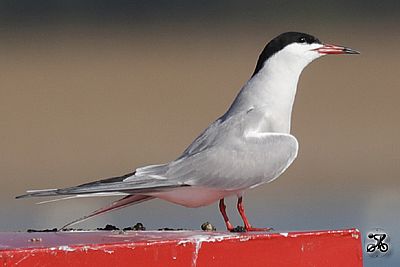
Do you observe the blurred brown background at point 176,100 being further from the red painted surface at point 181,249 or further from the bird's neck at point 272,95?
the red painted surface at point 181,249

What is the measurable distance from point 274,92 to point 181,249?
0.99 m

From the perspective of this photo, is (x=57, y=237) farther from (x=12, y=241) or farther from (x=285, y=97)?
(x=285, y=97)

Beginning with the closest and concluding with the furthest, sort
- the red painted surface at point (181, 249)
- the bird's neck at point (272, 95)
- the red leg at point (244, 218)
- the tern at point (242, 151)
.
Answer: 1. the red painted surface at point (181, 249)
2. the red leg at point (244, 218)
3. the tern at point (242, 151)
4. the bird's neck at point (272, 95)

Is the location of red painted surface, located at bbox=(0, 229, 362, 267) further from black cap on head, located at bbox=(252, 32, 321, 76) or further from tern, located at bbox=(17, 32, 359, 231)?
black cap on head, located at bbox=(252, 32, 321, 76)

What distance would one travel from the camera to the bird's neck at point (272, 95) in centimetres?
375

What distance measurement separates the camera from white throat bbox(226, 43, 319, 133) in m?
3.75

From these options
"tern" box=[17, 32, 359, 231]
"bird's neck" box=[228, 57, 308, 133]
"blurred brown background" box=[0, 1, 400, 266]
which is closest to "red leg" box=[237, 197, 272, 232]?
"tern" box=[17, 32, 359, 231]

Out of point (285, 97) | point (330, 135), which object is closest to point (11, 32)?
point (330, 135)

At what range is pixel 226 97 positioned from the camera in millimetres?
9977

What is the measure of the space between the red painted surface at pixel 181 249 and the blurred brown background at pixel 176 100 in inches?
160

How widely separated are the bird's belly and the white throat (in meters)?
0.24

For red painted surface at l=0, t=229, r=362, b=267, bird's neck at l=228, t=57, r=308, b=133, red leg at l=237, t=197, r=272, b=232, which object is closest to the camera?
red painted surface at l=0, t=229, r=362, b=267

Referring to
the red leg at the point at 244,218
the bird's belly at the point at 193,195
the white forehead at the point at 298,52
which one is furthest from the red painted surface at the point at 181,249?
the white forehead at the point at 298,52

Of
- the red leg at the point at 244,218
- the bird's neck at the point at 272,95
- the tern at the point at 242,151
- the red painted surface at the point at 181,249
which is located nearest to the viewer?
the red painted surface at the point at 181,249
